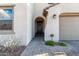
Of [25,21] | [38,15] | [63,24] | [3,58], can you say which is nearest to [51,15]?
[63,24]

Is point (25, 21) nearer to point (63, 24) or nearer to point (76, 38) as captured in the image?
point (63, 24)

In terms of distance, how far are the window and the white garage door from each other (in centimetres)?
571

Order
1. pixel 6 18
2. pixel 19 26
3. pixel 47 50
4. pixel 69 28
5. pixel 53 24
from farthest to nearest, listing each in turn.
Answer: pixel 69 28 → pixel 53 24 → pixel 6 18 → pixel 19 26 → pixel 47 50

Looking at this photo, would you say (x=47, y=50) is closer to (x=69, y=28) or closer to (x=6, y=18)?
(x=6, y=18)

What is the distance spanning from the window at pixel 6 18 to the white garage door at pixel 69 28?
5.71 meters

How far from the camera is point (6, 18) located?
9680mm

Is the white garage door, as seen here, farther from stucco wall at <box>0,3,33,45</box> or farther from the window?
the window

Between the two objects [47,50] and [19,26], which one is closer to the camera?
[47,50]

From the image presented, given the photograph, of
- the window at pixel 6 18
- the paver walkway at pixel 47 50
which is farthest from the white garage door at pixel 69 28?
the window at pixel 6 18

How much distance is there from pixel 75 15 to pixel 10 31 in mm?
6770

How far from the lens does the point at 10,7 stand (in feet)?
31.2

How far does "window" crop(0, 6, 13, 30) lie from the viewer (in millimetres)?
9586

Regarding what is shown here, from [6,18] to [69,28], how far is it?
6598mm

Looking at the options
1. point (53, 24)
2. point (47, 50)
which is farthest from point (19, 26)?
point (53, 24)
